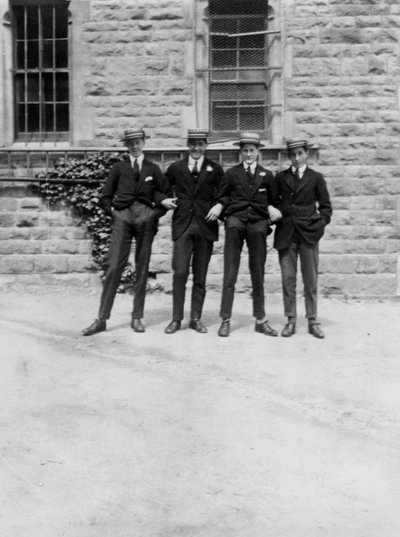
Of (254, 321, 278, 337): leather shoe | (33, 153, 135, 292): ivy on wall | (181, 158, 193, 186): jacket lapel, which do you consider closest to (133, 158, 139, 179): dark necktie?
(181, 158, 193, 186): jacket lapel

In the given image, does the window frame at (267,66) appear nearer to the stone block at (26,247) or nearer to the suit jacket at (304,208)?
the stone block at (26,247)

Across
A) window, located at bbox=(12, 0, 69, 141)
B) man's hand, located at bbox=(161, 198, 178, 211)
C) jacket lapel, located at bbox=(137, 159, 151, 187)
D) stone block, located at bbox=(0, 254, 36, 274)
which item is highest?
window, located at bbox=(12, 0, 69, 141)

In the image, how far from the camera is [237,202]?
352 inches

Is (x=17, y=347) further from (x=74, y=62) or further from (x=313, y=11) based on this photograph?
(x=313, y=11)

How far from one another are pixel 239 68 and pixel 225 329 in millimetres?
4452

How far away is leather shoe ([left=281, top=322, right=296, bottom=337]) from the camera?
29.3ft

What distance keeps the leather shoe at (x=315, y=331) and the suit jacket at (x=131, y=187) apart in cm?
194

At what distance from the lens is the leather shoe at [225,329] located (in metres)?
8.91

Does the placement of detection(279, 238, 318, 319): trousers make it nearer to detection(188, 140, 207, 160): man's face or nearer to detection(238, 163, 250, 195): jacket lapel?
detection(238, 163, 250, 195): jacket lapel

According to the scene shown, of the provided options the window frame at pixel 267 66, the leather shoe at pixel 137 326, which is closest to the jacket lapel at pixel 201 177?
the leather shoe at pixel 137 326

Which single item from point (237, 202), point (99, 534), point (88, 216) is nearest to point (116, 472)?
point (99, 534)

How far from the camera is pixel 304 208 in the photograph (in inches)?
350

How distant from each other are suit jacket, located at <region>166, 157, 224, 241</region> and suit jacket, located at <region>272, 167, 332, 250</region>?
25.4 inches

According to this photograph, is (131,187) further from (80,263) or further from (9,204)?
(9,204)
